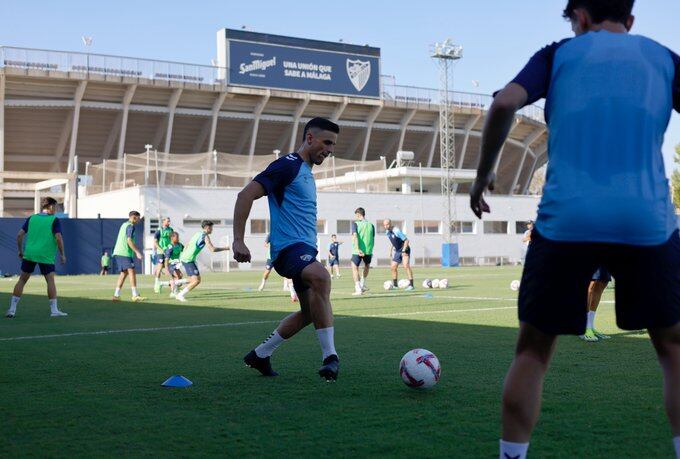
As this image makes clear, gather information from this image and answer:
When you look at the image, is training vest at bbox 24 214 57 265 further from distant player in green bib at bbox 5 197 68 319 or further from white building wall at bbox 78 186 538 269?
white building wall at bbox 78 186 538 269

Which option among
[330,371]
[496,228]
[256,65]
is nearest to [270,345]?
[330,371]

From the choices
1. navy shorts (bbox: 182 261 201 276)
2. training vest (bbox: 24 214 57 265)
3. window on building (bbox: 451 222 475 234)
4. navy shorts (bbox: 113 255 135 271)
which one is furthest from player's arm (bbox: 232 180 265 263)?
window on building (bbox: 451 222 475 234)

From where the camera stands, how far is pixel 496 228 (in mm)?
58688

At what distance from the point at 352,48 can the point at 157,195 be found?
24.0m

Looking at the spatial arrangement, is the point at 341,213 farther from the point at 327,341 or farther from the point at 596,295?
the point at 327,341

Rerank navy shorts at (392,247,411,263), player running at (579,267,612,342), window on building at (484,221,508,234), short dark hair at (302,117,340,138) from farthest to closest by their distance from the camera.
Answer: window on building at (484,221,508,234), navy shorts at (392,247,411,263), player running at (579,267,612,342), short dark hair at (302,117,340,138)

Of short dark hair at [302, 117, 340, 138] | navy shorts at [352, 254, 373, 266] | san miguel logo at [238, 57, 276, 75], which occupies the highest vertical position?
san miguel logo at [238, 57, 276, 75]

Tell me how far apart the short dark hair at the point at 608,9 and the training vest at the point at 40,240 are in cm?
1311

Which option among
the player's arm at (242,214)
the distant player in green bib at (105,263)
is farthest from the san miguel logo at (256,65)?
the player's arm at (242,214)

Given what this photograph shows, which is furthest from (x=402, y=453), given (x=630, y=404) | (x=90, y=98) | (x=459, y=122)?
(x=459, y=122)

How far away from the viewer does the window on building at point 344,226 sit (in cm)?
5047

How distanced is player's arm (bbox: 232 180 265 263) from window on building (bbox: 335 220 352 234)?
43.8 m

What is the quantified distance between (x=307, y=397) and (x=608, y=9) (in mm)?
3677

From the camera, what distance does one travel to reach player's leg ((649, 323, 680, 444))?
333 centimetres
